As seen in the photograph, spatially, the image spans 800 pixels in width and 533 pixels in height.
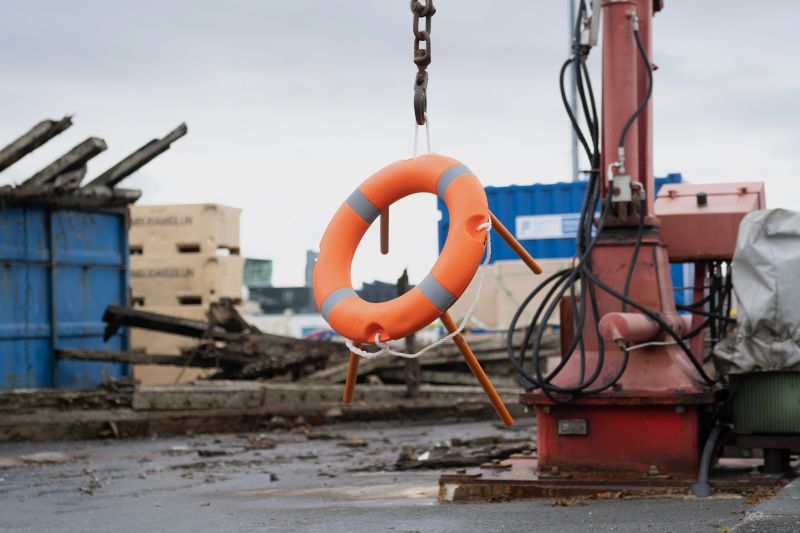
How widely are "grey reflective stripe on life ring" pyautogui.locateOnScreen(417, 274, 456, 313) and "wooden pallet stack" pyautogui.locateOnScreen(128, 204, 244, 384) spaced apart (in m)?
15.4

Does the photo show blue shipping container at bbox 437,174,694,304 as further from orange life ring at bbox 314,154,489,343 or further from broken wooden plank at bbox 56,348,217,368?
orange life ring at bbox 314,154,489,343

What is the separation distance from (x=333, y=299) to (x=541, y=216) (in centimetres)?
1758

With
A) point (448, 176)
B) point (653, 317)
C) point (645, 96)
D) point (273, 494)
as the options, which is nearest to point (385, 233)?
point (448, 176)

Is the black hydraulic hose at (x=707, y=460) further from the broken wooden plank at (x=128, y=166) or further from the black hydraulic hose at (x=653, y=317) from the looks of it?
the broken wooden plank at (x=128, y=166)

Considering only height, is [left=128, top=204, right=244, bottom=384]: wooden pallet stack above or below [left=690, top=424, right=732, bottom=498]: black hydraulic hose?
above

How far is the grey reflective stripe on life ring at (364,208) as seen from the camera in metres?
6.71

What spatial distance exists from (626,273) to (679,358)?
0.76 metres

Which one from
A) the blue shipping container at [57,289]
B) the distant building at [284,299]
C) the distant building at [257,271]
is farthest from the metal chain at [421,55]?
the distant building at [257,271]

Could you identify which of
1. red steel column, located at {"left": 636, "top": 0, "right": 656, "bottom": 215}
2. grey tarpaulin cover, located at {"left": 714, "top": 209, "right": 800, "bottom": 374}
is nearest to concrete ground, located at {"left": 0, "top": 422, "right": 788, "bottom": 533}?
grey tarpaulin cover, located at {"left": 714, "top": 209, "right": 800, "bottom": 374}

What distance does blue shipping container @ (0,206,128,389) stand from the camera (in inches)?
656

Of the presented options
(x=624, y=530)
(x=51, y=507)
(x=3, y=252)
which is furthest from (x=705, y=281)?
(x=3, y=252)

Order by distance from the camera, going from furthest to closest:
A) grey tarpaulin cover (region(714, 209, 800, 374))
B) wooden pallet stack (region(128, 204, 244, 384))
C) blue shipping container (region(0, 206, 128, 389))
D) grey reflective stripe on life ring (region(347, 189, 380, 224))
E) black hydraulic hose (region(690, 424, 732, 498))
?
wooden pallet stack (region(128, 204, 244, 384)), blue shipping container (region(0, 206, 128, 389)), grey tarpaulin cover (region(714, 209, 800, 374)), black hydraulic hose (region(690, 424, 732, 498)), grey reflective stripe on life ring (region(347, 189, 380, 224))

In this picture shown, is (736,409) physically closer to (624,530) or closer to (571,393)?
(571,393)

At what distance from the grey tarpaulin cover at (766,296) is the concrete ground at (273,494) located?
117 centimetres
